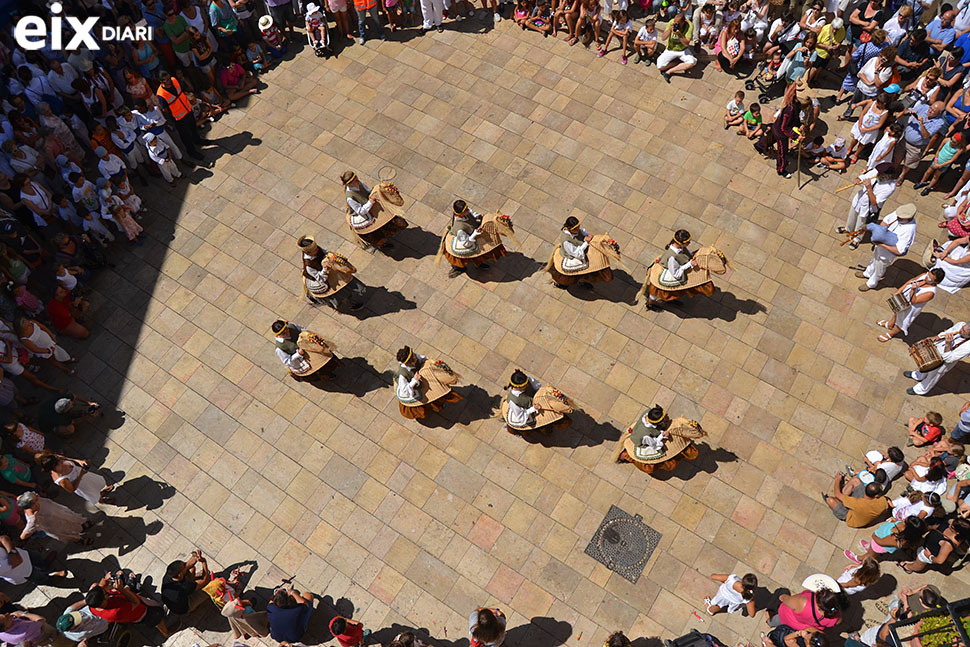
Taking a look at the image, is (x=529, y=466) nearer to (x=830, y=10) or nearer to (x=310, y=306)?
(x=310, y=306)

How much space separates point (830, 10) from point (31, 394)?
21.0 m

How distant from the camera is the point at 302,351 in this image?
45.1ft

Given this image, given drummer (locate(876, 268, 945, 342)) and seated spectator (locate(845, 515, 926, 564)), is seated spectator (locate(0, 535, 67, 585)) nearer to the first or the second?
seated spectator (locate(845, 515, 926, 564))

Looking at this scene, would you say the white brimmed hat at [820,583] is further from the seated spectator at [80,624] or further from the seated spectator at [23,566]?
the seated spectator at [23,566]

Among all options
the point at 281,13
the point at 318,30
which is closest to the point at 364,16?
the point at 318,30

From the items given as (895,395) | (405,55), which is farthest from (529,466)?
(405,55)

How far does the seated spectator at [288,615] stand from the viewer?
1136 cm

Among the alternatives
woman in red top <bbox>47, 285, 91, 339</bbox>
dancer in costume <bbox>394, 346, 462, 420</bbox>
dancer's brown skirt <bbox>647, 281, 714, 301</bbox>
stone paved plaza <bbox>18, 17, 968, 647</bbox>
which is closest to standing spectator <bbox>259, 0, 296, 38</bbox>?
stone paved plaza <bbox>18, 17, 968, 647</bbox>

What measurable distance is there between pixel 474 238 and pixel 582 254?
2.30m

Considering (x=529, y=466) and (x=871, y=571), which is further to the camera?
(x=529, y=466)

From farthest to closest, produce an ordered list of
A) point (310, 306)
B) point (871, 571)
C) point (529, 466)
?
point (310, 306), point (529, 466), point (871, 571)

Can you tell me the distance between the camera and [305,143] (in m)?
18.3

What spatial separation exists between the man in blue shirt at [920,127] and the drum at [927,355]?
4.91 meters

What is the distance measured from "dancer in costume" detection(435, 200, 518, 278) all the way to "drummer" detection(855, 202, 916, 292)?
739 cm
